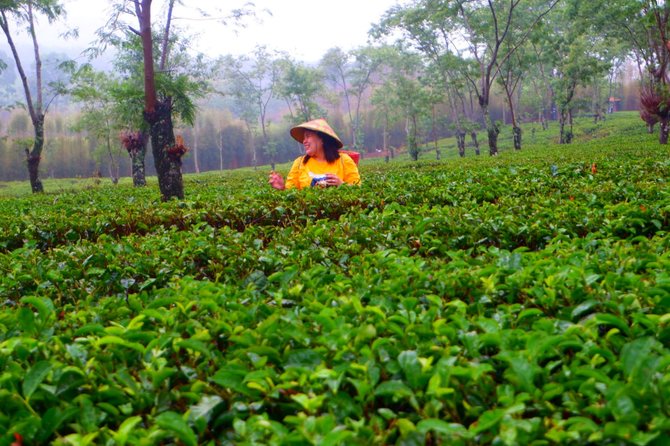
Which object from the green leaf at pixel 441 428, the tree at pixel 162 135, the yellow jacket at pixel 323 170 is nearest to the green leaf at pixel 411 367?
the green leaf at pixel 441 428

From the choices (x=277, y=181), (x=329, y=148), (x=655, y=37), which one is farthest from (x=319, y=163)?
(x=655, y=37)

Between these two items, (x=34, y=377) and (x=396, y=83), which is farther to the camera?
(x=396, y=83)

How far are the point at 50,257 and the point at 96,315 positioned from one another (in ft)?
5.28

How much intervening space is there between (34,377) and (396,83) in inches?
1715

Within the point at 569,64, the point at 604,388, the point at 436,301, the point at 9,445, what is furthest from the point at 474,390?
the point at 569,64

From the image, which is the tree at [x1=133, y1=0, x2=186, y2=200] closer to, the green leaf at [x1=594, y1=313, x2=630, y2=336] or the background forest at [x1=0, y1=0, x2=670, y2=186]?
the background forest at [x1=0, y1=0, x2=670, y2=186]

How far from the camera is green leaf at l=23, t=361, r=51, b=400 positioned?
1216mm

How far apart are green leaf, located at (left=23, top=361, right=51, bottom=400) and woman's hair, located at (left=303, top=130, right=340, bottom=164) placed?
5221 mm

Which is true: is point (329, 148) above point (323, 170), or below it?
above

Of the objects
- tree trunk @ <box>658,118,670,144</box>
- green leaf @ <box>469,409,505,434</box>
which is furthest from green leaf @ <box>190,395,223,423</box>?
tree trunk @ <box>658,118,670,144</box>

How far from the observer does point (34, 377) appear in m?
1.25

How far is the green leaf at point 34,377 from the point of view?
3.99ft

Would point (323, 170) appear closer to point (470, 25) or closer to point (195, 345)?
point (195, 345)

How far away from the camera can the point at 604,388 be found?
1126 mm
